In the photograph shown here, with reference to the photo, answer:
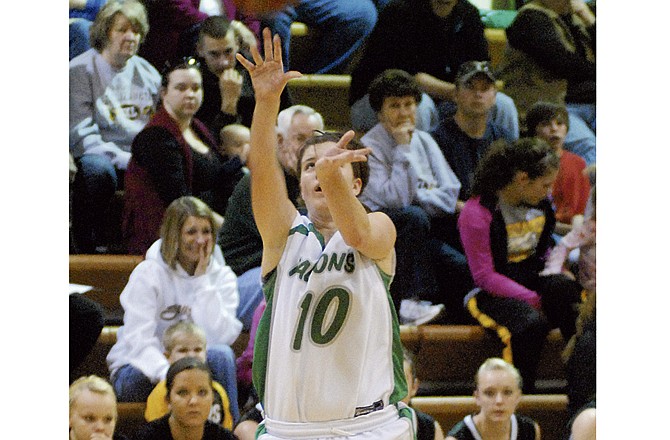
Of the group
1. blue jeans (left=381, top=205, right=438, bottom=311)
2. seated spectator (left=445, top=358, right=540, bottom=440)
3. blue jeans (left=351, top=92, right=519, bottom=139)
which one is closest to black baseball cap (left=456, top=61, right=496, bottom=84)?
blue jeans (left=351, top=92, right=519, bottom=139)

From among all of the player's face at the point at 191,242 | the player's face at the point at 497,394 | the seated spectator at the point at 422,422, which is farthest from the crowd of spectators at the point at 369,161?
the seated spectator at the point at 422,422

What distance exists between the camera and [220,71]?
5.11 metres

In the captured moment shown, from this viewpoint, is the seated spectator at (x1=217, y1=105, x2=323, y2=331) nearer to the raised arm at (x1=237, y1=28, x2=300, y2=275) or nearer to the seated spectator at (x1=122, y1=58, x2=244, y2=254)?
the seated spectator at (x1=122, y1=58, x2=244, y2=254)

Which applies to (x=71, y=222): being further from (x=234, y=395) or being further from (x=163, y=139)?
(x=234, y=395)

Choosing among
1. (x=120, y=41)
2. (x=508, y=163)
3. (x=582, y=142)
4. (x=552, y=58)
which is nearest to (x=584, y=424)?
(x=508, y=163)

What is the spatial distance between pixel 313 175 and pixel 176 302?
1.87 m

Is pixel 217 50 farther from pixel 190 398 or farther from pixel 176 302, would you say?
pixel 190 398

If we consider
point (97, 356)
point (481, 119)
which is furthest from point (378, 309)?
point (481, 119)

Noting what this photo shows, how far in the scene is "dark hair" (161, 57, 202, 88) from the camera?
16.3ft

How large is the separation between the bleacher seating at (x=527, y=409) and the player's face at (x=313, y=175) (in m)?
2.00

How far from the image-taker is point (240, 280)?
15.8 feet

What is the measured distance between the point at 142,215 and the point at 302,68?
3.71ft

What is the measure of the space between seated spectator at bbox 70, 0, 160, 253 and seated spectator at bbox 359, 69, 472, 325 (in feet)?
3.57

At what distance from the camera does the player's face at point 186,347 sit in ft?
15.2
